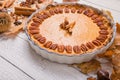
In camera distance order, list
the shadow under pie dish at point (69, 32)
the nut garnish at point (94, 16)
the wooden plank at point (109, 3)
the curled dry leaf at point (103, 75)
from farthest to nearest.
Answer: the wooden plank at point (109, 3)
the nut garnish at point (94, 16)
the shadow under pie dish at point (69, 32)
the curled dry leaf at point (103, 75)

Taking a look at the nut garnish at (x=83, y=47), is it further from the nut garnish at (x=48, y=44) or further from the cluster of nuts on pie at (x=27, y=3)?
the cluster of nuts on pie at (x=27, y=3)

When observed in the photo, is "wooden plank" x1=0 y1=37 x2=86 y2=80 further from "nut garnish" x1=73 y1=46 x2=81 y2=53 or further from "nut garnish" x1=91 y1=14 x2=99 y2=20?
"nut garnish" x1=91 y1=14 x2=99 y2=20

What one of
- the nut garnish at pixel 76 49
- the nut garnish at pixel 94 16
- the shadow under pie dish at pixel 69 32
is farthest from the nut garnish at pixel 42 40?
the nut garnish at pixel 94 16

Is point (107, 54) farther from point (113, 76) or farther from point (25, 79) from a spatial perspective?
point (25, 79)

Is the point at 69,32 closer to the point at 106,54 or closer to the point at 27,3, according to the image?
the point at 106,54

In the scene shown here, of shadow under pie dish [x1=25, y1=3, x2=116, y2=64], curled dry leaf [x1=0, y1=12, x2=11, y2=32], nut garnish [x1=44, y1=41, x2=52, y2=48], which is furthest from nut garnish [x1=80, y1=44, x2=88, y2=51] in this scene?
curled dry leaf [x1=0, y1=12, x2=11, y2=32]

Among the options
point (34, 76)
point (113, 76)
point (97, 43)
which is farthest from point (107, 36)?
Result: point (34, 76)
